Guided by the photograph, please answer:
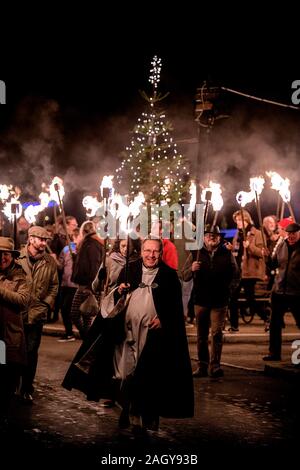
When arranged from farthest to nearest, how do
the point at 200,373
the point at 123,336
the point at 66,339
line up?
the point at 66,339
the point at 200,373
the point at 123,336

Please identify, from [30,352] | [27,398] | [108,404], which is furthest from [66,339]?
[108,404]

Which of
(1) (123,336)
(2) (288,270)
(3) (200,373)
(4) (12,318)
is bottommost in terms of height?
(3) (200,373)

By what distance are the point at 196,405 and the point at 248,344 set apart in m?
6.23

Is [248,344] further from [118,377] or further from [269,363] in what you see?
[118,377]

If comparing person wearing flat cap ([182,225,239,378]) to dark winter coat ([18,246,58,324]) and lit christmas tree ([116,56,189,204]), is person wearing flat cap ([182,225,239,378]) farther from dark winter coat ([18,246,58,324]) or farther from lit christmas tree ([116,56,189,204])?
lit christmas tree ([116,56,189,204])

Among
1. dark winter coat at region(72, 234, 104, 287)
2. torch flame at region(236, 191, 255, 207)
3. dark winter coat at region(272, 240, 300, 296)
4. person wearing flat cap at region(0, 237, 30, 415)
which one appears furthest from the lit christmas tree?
person wearing flat cap at region(0, 237, 30, 415)

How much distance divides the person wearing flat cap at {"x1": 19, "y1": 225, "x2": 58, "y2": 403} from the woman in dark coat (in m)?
1.23

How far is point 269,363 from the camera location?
12195 millimetres

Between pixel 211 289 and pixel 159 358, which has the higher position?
pixel 211 289

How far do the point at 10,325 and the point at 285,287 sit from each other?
569 centimetres

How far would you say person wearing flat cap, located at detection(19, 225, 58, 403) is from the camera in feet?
30.7

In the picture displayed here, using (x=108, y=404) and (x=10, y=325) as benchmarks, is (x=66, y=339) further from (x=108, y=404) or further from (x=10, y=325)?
(x=10, y=325)

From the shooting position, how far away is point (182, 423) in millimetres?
8312
